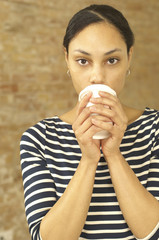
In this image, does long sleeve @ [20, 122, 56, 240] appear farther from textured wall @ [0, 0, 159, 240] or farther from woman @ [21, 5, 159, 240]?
textured wall @ [0, 0, 159, 240]

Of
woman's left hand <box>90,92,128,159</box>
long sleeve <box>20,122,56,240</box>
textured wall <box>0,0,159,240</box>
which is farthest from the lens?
textured wall <box>0,0,159,240</box>

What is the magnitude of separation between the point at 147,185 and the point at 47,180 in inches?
11.8

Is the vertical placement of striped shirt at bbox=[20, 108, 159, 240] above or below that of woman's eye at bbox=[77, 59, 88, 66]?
below

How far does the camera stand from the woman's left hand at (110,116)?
29.0 inches

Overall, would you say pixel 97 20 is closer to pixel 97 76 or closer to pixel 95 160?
pixel 97 76

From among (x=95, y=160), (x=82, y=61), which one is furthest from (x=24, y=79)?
(x=95, y=160)

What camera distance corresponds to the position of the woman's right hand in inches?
29.8

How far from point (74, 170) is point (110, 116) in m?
0.25

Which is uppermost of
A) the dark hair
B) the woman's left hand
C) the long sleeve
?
the dark hair

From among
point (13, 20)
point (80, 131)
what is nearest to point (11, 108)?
point (13, 20)

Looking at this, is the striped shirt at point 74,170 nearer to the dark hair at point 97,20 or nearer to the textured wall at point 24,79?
the dark hair at point 97,20

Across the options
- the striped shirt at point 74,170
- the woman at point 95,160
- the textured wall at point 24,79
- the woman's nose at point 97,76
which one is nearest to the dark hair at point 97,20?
the woman at point 95,160

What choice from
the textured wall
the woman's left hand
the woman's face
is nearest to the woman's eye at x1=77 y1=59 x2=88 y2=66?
the woman's face

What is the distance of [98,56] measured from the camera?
2.88ft
